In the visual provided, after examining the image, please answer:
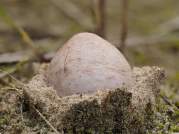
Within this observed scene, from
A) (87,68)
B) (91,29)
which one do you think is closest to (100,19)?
(91,29)

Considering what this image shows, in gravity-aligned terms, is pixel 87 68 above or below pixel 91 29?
below

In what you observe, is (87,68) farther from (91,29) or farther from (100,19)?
(91,29)

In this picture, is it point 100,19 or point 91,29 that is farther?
point 91,29

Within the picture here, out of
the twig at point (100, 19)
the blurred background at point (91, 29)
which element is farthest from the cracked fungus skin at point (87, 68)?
the twig at point (100, 19)

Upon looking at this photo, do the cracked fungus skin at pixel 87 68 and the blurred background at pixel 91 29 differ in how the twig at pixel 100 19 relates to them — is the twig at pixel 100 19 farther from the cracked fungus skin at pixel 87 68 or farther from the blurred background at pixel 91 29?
the cracked fungus skin at pixel 87 68

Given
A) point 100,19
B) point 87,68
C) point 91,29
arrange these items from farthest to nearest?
1. point 91,29
2. point 100,19
3. point 87,68

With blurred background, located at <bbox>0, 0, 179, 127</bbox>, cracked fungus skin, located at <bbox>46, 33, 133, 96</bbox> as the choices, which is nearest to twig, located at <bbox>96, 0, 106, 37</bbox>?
blurred background, located at <bbox>0, 0, 179, 127</bbox>
